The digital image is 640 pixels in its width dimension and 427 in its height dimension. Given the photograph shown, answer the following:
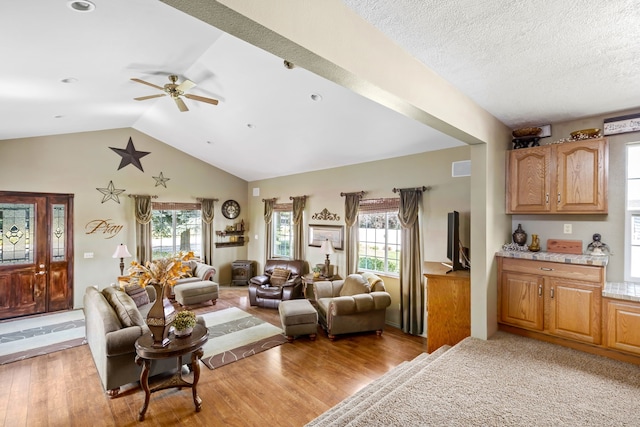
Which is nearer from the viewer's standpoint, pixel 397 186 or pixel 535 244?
pixel 535 244

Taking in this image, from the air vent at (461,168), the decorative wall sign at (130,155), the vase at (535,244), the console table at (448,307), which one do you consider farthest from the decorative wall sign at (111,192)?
the vase at (535,244)

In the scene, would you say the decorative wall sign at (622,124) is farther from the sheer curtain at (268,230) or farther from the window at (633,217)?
the sheer curtain at (268,230)

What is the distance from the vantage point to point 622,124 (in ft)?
9.03

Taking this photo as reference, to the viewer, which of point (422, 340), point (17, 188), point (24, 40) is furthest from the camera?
point (17, 188)

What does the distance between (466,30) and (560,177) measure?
2094 millimetres

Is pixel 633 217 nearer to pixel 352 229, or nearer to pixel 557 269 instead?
pixel 557 269

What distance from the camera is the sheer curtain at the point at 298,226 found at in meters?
7.00

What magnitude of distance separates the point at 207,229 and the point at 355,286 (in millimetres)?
4732

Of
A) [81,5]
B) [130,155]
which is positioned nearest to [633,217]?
[81,5]

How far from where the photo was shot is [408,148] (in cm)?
478

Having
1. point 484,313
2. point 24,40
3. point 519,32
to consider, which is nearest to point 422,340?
point 484,313

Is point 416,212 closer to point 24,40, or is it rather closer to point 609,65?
point 609,65

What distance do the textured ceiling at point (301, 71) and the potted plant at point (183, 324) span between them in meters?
2.73

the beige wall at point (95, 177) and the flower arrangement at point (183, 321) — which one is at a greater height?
the beige wall at point (95, 177)
